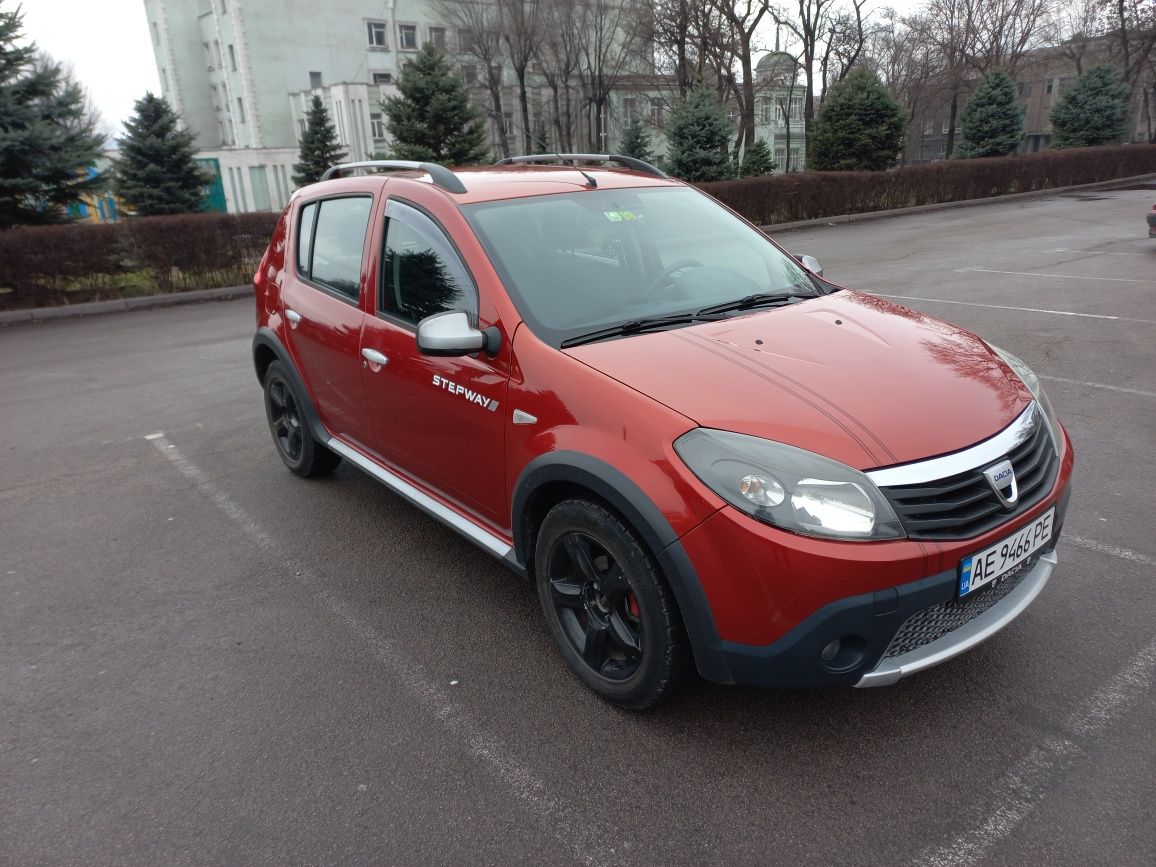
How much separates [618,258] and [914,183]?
2308 cm

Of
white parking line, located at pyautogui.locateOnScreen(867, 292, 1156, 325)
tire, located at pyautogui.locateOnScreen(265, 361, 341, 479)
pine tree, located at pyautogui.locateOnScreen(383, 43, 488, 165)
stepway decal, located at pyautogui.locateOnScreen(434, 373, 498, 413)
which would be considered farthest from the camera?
pine tree, located at pyautogui.locateOnScreen(383, 43, 488, 165)

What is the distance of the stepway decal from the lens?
2986 mm

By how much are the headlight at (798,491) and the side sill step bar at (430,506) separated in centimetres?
112

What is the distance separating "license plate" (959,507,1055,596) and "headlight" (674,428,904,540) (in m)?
0.29

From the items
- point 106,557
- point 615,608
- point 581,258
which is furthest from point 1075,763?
point 106,557

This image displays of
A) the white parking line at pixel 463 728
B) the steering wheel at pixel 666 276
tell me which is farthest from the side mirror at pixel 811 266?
the white parking line at pixel 463 728

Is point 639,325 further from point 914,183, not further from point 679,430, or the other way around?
point 914,183

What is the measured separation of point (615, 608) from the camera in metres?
2.69

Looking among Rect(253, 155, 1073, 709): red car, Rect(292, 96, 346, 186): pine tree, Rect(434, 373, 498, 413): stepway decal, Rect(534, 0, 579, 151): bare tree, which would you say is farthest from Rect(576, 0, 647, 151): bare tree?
Rect(434, 373, 498, 413): stepway decal

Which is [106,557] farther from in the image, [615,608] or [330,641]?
[615,608]

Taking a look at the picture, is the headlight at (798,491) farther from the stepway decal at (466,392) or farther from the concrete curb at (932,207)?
the concrete curb at (932,207)

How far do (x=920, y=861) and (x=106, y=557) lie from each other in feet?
13.3

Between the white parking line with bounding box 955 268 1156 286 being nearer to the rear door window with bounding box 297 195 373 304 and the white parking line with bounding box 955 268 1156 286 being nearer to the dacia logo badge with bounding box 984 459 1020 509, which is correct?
the dacia logo badge with bounding box 984 459 1020 509

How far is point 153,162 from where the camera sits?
1977cm
